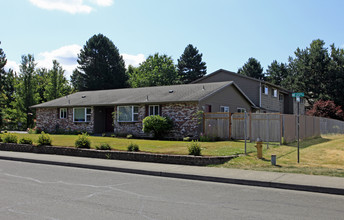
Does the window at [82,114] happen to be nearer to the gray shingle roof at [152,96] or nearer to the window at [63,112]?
the gray shingle roof at [152,96]

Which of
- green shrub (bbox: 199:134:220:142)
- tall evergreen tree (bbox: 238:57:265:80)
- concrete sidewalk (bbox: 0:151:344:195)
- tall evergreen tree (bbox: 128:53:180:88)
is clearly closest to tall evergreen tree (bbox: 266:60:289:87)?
tall evergreen tree (bbox: 238:57:265:80)

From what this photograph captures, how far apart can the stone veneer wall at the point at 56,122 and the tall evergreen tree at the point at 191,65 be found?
1509 inches

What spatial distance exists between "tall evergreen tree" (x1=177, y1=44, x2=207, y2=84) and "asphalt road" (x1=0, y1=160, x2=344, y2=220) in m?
56.6

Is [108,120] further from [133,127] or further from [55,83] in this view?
[55,83]

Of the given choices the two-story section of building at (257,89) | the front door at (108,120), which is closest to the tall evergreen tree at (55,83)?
the front door at (108,120)

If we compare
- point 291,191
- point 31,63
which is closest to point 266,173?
point 291,191

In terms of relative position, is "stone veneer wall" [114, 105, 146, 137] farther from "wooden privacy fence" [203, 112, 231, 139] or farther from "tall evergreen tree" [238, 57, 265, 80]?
"tall evergreen tree" [238, 57, 265, 80]

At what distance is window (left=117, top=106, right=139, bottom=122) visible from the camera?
24147mm

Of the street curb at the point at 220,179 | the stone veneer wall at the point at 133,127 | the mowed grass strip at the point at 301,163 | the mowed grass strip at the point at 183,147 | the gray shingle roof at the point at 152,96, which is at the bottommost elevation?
the street curb at the point at 220,179

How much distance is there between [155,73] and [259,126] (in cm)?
4017

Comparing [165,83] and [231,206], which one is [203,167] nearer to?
[231,206]

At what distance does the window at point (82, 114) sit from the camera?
27.1 m

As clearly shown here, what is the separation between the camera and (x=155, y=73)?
184ft

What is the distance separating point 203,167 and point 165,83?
44819 millimetres
